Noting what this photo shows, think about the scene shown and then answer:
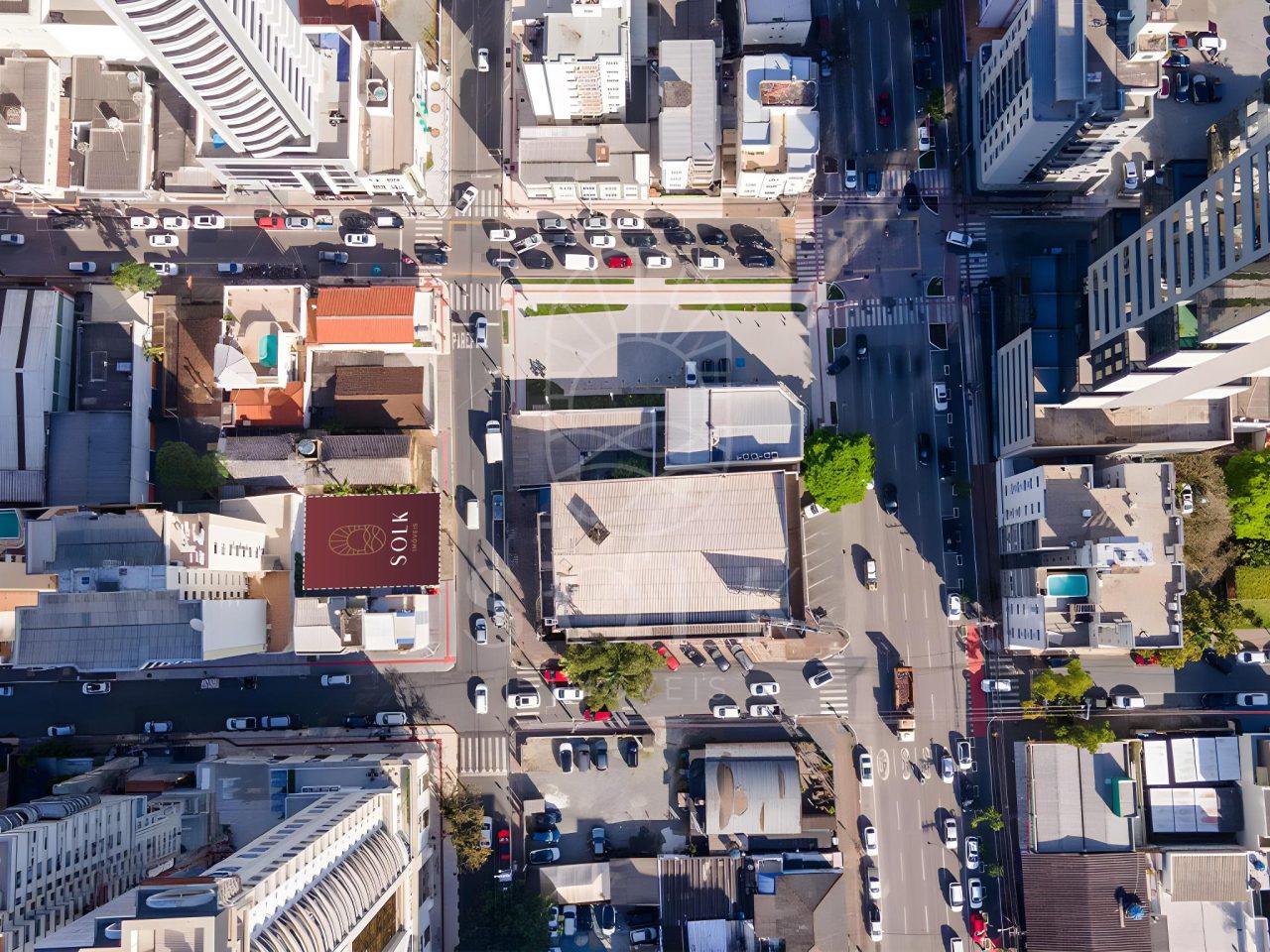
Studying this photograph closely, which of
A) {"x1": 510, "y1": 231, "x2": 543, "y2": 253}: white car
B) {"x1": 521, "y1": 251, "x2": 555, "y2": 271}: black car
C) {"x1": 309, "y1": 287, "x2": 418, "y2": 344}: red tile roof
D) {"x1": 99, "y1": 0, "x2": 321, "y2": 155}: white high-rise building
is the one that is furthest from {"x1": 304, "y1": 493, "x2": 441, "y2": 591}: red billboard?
{"x1": 99, "y1": 0, "x2": 321, "y2": 155}: white high-rise building

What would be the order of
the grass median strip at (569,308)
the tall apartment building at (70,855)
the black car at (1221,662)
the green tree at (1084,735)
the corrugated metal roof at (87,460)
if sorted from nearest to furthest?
1. the tall apartment building at (70,855)
2. the green tree at (1084,735)
3. the corrugated metal roof at (87,460)
4. the black car at (1221,662)
5. the grass median strip at (569,308)

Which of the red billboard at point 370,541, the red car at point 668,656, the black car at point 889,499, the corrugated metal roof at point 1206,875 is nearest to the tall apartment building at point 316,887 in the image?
the red billboard at point 370,541

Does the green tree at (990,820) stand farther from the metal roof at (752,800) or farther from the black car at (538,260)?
the black car at (538,260)

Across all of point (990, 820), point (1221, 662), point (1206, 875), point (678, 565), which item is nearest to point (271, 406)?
point (678, 565)

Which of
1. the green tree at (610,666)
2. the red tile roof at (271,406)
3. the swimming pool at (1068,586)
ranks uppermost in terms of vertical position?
the red tile roof at (271,406)

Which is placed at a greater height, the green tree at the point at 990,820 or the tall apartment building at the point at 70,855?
the tall apartment building at the point at 70,855

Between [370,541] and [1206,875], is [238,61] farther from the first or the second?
[1206,875]

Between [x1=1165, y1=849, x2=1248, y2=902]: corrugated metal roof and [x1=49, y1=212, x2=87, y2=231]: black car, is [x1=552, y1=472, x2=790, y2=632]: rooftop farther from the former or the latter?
[x1=49, y1=212, x2=87, y2=231]: black car
